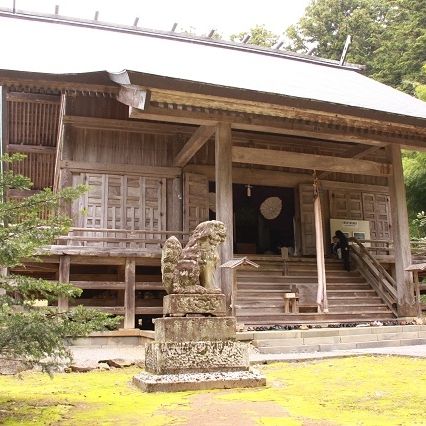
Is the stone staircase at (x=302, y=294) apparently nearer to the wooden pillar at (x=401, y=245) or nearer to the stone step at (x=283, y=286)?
the stone step at (x=283, y=286)

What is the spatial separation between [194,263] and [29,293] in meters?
2.21

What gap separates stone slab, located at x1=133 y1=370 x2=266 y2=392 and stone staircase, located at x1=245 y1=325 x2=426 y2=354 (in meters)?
3.05

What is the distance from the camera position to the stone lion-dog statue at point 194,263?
6.34 meters

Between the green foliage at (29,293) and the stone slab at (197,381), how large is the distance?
1.42 meters

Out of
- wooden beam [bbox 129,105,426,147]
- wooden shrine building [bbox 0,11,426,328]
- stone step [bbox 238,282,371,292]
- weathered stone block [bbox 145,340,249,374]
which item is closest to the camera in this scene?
weathered stone block [bbox 145,340,249,374]

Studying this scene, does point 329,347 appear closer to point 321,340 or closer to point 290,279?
point 321,340

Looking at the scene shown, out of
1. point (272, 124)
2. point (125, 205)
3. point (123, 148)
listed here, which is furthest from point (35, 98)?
point (272, 124)

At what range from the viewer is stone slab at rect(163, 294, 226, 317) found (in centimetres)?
A: 622

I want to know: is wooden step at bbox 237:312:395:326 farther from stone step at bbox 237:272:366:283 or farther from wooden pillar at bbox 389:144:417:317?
stone step at bbox 237:272:366:283

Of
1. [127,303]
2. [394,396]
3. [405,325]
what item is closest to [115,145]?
[127,303]

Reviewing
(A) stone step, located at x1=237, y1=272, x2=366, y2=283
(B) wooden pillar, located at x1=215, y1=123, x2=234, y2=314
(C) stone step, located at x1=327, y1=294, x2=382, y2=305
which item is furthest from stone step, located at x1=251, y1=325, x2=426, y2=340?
(A) stone step, located at x1=237, y1=272, x2=366, y2=283

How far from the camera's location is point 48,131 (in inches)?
618

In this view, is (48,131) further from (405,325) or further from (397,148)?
(405,325)

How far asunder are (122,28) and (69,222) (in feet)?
54.3
